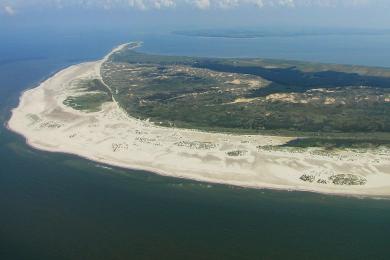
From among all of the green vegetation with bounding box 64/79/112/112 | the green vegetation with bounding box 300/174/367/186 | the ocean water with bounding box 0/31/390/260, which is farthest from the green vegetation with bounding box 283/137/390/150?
the green vegetation with bounding box 64/79/112/112

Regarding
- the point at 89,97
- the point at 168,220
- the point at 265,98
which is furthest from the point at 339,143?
the point at 89,97

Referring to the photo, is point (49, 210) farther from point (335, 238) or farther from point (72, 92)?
point (72, 92)

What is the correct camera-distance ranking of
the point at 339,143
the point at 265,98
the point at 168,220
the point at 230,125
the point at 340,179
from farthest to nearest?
the point at 265,98
the point at 230,125
the point at 339,143
the point at 340,179
the point at 168,220

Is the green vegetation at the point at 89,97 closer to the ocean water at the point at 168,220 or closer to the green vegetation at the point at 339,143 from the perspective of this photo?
the ocean water at the point at 168,220

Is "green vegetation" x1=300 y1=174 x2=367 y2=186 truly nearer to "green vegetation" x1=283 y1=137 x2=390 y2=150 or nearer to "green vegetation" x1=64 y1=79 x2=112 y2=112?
"green vegetation" x1=283 y1=137 x2=390 y2=150

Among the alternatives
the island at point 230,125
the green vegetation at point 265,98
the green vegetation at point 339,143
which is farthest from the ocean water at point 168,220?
Answer: the green vegetation at point 265,98

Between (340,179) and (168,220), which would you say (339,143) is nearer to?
(340,179)
